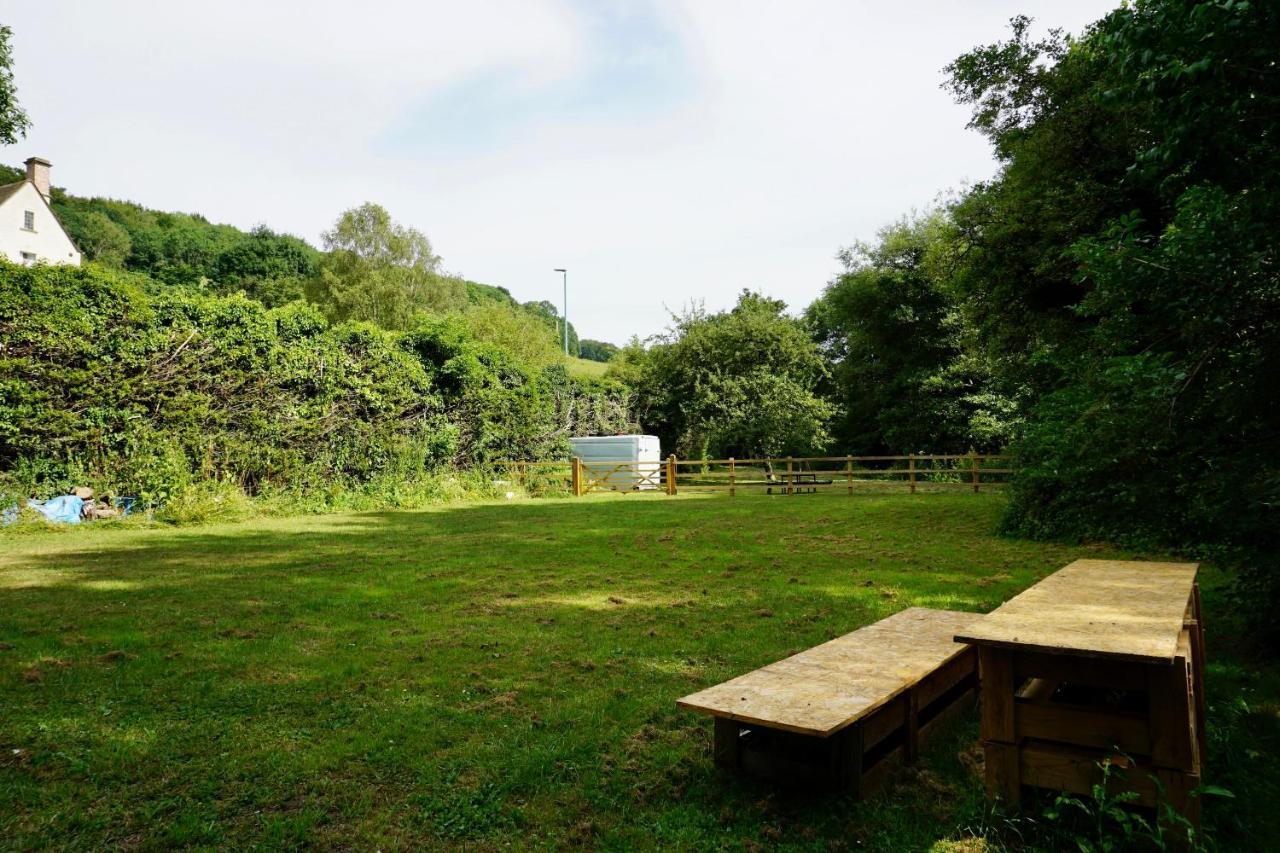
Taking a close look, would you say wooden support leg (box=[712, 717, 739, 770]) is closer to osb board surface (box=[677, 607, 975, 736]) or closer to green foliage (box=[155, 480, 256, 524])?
osb board surface (box=[677, 607, 975, 736])

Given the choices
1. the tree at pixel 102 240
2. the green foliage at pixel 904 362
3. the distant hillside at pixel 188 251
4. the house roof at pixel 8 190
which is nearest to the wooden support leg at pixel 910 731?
the green foliage at pixel 904 362

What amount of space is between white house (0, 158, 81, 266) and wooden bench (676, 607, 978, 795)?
1654 inches

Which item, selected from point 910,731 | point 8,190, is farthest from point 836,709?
point 8,190

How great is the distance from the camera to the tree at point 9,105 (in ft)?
41.8

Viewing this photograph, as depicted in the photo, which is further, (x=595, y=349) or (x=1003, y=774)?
(x=595, y=349)

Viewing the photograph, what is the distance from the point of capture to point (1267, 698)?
3.79 m

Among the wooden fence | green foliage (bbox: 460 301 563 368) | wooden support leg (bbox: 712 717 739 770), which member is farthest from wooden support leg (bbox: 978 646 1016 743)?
green foliage (bbox: 460 301 563 368)

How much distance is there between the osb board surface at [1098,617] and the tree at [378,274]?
131 feet

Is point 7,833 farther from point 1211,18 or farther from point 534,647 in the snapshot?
point 1211,18

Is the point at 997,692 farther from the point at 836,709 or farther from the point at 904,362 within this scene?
the point at 904,362

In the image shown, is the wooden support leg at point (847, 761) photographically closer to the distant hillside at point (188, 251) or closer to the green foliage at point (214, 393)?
the green foliage at point (214, 393)

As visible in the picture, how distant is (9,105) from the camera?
42.6 ft

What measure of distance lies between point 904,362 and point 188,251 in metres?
60.7

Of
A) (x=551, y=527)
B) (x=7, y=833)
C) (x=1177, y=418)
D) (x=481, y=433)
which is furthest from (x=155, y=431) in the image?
(x=1177, y=418)
